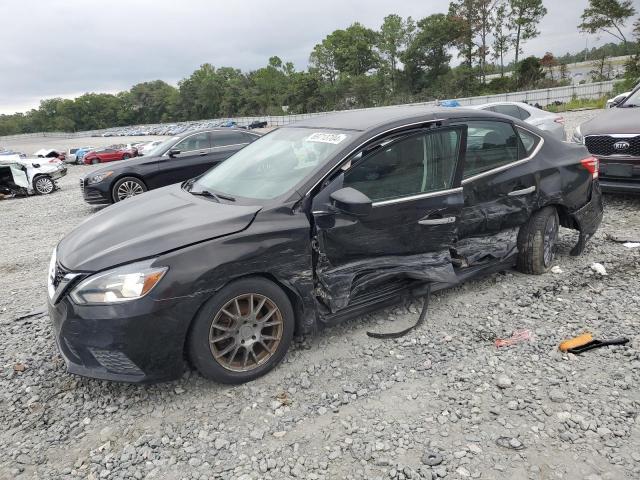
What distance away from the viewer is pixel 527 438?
2498 mm

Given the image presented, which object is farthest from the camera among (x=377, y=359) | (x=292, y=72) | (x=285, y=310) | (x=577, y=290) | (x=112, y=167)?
(x=292, y=72)

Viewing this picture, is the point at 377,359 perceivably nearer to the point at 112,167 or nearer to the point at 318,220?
the point at 318,220

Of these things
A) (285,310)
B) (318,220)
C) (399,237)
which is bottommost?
(285,310)

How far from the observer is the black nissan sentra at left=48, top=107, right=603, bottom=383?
273 cm

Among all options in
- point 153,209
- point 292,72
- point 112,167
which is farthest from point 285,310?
point 292,72

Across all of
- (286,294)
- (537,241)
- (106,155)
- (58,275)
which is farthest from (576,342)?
(106,155)

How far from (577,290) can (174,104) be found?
4702 inches

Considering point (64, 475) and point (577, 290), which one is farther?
point (577, 290)

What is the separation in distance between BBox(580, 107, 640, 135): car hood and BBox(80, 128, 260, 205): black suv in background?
19.1ft

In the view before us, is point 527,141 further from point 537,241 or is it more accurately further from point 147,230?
point 147,230

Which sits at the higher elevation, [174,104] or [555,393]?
[174,104]

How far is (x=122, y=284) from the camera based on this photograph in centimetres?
267

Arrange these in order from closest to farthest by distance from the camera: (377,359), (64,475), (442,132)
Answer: (64,475) < (377,359) < (442,132)

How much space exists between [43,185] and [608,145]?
1421cm
